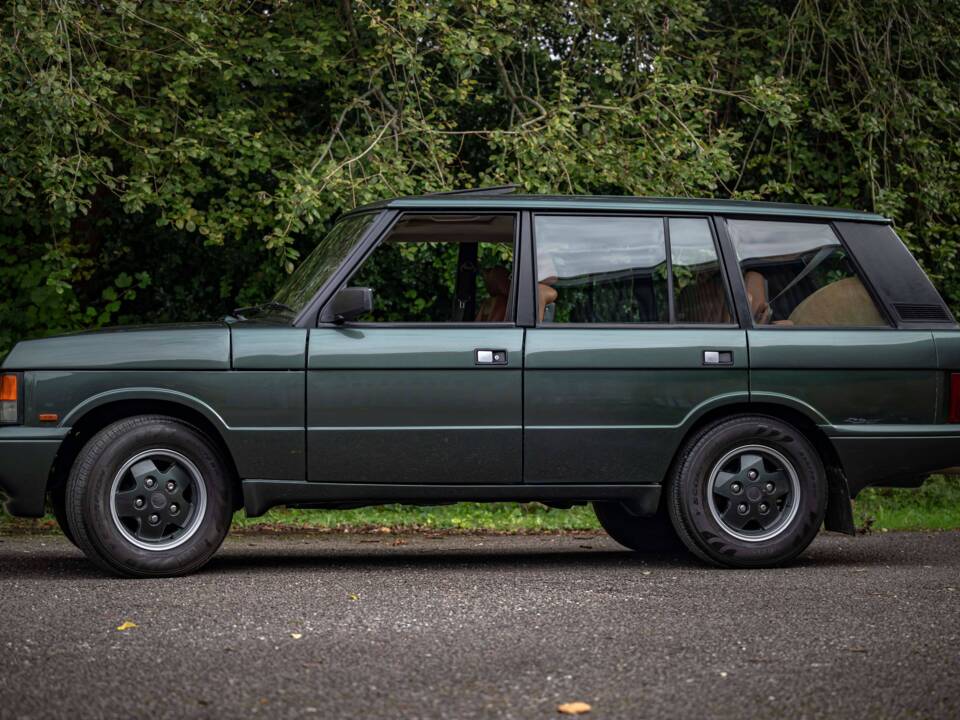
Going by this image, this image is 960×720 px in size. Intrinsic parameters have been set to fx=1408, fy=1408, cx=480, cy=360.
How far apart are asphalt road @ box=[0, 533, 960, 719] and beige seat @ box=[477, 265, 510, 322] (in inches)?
53.7

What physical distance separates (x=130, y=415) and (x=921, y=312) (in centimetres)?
429

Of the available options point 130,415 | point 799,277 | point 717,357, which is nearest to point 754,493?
point 717,357

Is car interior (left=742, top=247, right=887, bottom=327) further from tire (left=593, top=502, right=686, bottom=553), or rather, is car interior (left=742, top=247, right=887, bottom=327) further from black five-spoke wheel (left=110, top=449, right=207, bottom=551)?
black five-spoke wheel (left=110, top=449, right=207, bottom=551)

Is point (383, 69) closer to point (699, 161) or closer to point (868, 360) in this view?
point (699, 161)

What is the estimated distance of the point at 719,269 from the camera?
7617 mm

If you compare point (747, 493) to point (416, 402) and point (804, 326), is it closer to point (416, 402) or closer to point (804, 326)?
point (804, 326)

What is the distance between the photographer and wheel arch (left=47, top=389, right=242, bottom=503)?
22.9 ft

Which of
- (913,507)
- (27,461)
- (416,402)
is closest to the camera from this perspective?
(27,461)

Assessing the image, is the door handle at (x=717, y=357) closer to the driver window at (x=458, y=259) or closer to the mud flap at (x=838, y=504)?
the mud flap at (x=838, y=504)

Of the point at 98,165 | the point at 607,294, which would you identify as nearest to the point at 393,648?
the point at 607,294

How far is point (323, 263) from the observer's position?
757 centimetres

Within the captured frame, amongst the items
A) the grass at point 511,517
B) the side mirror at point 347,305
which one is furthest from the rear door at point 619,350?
the grass at point 511,517

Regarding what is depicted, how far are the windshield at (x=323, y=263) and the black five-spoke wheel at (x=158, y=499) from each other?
100cm

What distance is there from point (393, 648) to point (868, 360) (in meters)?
3.46
